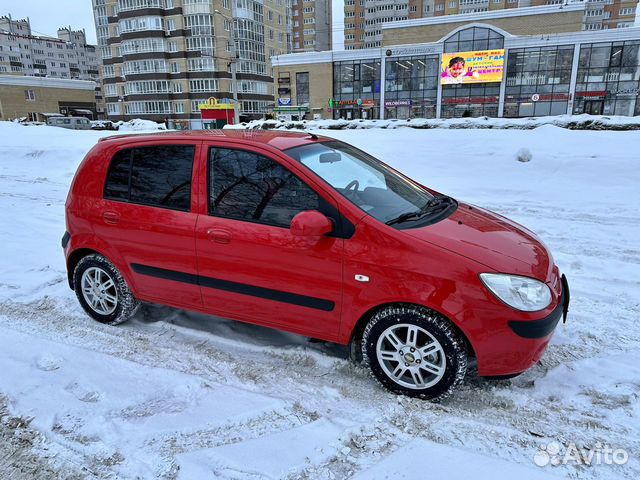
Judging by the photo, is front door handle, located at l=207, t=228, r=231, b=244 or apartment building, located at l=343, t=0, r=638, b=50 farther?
apartment building, located at l=343, t=0, r=638, b=50

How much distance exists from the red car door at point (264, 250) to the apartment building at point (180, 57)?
64191 millimetres

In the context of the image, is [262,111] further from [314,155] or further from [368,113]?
[314,155]

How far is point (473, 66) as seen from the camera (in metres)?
48.6

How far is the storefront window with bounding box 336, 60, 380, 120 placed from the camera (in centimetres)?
5372

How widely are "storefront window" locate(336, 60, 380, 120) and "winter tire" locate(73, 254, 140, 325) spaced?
53.1 meters

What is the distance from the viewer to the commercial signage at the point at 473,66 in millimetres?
47781

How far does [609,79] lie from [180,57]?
5839 cm

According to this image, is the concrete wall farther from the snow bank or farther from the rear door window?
the rear door window

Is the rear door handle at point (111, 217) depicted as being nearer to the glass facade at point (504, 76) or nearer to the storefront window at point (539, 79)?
the glass facade at point (504, 76)

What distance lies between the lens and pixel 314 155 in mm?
3537

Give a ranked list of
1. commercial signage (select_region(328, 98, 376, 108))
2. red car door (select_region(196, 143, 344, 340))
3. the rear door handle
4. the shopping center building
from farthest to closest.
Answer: commercial signage (select_region(328, 98, 376, 108)) < the shopping center building < the rear door handle < red car door (select_region(196, 143, 344, 340))

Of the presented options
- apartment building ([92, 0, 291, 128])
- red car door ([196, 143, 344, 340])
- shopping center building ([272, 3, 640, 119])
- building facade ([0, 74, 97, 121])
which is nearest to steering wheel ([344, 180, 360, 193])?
red car door ([196, 143, 344, 340])

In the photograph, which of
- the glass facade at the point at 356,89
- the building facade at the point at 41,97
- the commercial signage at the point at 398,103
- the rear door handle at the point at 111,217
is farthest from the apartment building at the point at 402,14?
the rear door handle at the point at 111,217

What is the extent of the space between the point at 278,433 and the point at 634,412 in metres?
2.27
